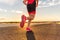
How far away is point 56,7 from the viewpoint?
5.04 m

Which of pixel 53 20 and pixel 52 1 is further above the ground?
pixel 52 1

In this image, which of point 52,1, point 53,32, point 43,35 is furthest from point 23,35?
point 52,1

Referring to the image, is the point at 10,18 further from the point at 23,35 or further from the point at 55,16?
the point at 23,35

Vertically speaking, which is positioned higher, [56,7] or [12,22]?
[56,7]

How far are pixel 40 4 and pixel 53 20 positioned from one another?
0.49m

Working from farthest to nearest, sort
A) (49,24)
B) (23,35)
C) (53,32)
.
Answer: (49,24)
(53,32)
(23,35)

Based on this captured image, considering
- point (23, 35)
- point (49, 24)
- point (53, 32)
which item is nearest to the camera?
point (23, 35)

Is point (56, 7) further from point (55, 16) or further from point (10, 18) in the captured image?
point (10, 18)

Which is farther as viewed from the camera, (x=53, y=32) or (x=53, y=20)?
(x=53, y=20)

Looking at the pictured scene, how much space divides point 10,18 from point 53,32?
1.37 m

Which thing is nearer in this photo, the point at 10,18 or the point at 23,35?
the point at 23,35

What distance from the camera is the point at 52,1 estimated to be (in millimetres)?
5020

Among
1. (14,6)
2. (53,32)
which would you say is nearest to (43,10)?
(14,6)

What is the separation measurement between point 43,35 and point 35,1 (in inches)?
25.3
